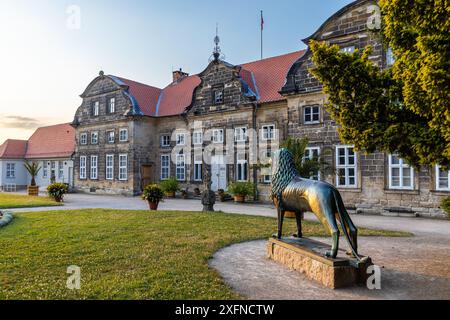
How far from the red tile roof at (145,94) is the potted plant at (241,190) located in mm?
10555

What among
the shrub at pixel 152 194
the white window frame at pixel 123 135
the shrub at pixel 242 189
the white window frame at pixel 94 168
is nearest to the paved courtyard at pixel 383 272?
the shrub at pixel 152 194

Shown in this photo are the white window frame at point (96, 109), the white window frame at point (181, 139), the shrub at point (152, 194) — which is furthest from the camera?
the white window frame at point (96, 109)

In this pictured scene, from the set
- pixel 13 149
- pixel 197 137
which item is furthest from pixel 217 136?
pixel 13 149

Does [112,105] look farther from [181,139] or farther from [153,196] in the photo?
[153,196]

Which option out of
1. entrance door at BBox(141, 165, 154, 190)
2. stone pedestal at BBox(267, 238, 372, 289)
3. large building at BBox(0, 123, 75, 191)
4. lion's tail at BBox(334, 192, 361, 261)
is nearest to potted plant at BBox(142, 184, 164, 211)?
stone pedestal at BBox(267, 238, 372, 289)

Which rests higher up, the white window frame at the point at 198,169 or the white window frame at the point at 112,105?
the white window frame at the point at 112,105

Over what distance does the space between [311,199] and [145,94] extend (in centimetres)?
2605

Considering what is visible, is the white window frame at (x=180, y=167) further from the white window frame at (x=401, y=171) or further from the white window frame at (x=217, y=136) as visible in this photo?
the white window frame at (x=401, y=171)

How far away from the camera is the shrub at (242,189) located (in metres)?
21.5

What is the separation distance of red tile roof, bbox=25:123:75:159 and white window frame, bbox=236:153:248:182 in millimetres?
18916

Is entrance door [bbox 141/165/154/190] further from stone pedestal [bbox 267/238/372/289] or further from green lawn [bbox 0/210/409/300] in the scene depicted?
stone pedestal [bbox 267/238/372/289]

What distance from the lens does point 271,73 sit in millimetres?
23922

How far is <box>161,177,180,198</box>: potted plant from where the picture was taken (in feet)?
83.1

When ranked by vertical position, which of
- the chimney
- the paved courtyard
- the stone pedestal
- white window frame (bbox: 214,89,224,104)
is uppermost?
the chimney
